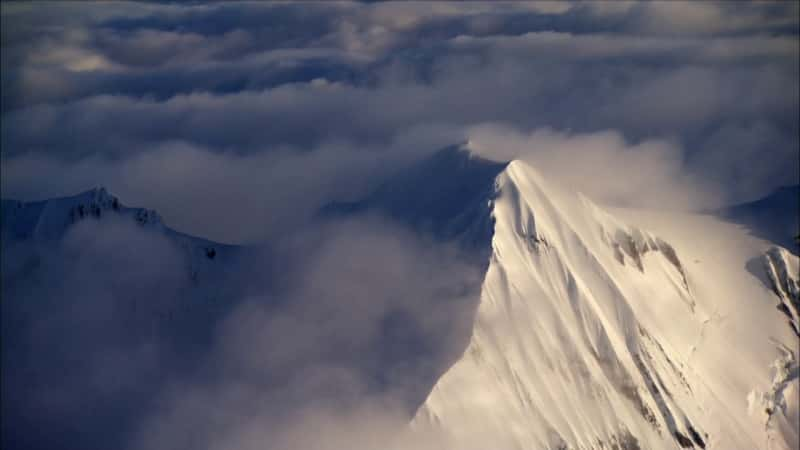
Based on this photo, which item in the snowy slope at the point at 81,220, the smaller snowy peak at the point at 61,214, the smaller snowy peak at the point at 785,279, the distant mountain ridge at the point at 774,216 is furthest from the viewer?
the smaller snowy peak at the point at 61,214

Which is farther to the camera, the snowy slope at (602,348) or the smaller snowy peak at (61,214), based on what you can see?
the smaller snowy peak at (61,214)

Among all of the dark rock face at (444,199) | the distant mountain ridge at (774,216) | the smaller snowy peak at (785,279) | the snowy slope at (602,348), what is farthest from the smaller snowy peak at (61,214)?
the distant mountain ridge at (774,216)

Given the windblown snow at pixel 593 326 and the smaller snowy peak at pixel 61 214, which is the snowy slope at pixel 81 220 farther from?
the windblown snow at pixel 593 326

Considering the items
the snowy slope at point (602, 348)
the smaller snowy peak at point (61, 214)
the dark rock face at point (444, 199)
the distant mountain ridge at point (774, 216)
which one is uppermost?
the smaller snowy peak at point (61, 214)

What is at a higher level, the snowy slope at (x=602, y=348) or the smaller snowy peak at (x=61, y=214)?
the smaller snowy peak at (x=61, y=214)

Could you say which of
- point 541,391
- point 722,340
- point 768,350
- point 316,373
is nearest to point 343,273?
point 316,373

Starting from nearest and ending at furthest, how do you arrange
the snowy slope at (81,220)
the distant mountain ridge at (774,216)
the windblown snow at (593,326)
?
the windblown snow at (593,326) < the snowy slope at (81,220) < the distant mountain ridge at (774,216)
